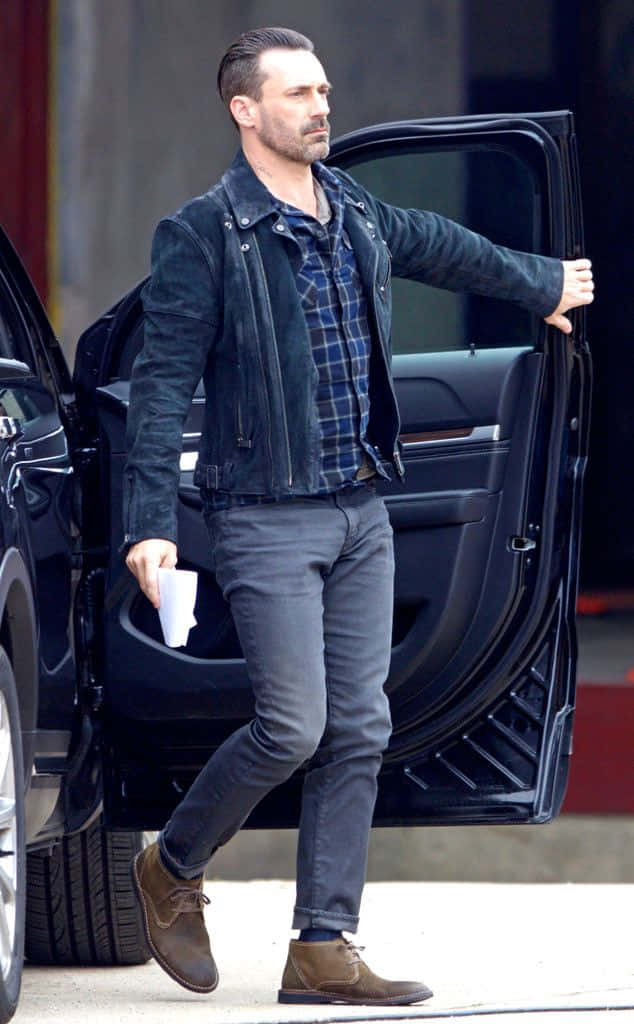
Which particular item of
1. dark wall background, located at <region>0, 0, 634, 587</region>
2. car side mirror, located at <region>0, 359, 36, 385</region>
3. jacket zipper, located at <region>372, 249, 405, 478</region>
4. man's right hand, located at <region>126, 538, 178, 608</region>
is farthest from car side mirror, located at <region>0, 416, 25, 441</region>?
dark wall background, located at <region>0, 0, 634, 587</region>

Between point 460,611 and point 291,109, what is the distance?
1.04 metres

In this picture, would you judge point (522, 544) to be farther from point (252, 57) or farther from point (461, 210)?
point (461, 210)

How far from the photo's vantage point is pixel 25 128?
284 inches

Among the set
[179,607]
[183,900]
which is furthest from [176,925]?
[179,607]

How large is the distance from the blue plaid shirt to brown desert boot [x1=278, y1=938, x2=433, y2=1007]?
83cm

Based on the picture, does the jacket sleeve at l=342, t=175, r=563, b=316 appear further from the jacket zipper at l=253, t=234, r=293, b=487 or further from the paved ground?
the paved ground

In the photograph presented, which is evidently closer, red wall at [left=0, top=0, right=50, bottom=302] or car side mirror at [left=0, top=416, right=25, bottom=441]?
car side mirror at [left=0, top=416, right=25, bottom=441]

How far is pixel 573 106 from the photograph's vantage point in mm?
7113

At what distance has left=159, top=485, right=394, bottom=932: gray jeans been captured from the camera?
4.02 metres

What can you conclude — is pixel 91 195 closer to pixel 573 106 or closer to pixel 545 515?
pixel 573 106

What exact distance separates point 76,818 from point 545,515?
1117 millimetres

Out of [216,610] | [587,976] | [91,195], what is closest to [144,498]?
[216,610]

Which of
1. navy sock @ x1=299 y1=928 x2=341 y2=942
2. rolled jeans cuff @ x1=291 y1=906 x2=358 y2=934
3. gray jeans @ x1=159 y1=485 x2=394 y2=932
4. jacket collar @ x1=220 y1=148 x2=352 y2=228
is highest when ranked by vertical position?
jacket collar @ x1=220 y1=148 x2=352 y2=228

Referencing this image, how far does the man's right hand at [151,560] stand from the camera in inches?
158
